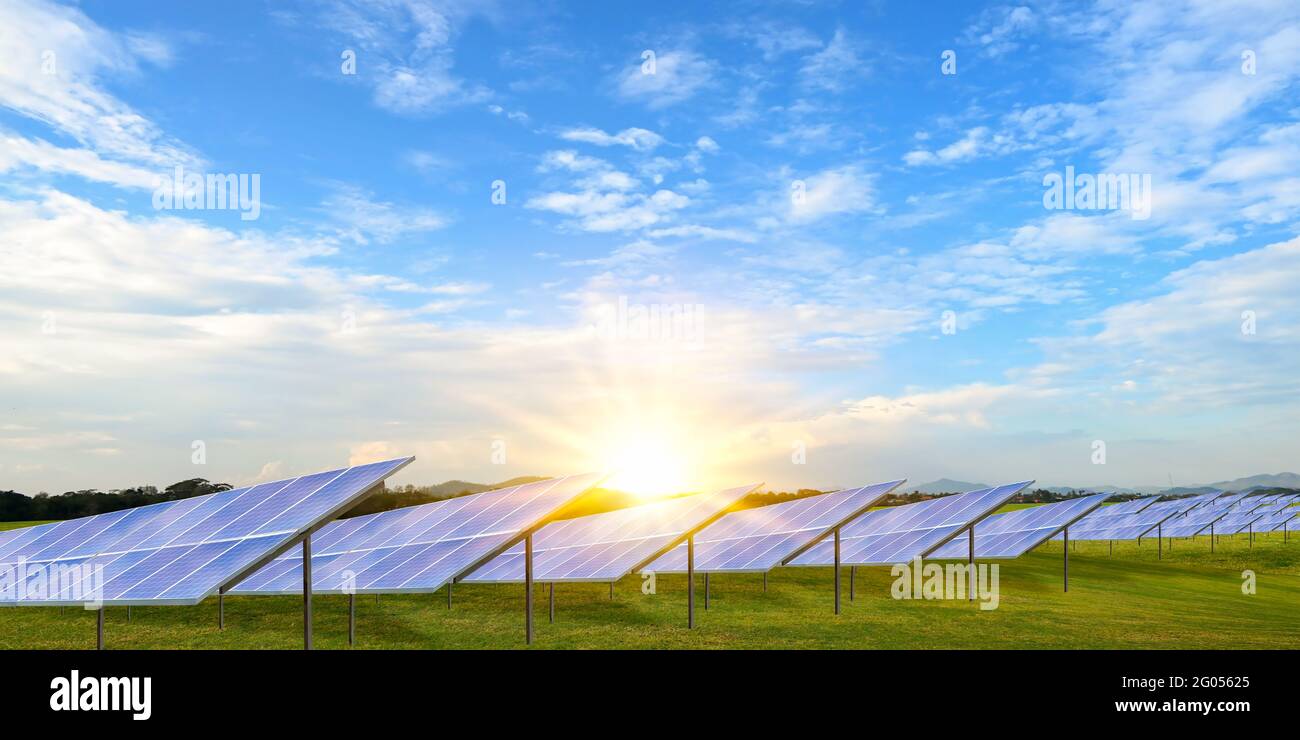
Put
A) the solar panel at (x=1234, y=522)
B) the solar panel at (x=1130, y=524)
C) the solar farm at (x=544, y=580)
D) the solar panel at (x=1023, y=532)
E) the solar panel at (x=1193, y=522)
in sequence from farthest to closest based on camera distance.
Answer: the solar panel at (x=1234, y=522) < the solar panel at (x=1193, y=522) < the solar panel at (x=1130, y=524) < the solar panel at (x=1023, y=532) < the solar farm at (x=544, y=580)

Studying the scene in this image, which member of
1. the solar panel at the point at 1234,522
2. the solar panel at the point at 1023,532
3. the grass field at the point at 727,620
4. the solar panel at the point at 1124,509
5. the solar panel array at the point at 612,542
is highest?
the solar panel array at the point at 612,542

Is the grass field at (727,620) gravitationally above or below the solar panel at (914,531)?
below

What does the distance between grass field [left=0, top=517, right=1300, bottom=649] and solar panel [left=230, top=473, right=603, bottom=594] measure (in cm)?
231

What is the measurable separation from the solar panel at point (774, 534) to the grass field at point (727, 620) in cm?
185

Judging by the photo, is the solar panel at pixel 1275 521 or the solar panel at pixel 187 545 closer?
the solar panel at pixel 187 545

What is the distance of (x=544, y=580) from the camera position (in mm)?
25078

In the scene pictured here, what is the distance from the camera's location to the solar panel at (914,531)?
33062 millimetres

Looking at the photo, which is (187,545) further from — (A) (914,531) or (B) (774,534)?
(A) (914,531)

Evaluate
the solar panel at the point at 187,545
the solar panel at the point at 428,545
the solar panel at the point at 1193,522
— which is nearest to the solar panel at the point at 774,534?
the solar panel at the point at 428,545

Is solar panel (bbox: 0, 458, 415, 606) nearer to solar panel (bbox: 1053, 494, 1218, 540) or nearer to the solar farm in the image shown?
the solar farm

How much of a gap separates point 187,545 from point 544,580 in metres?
9.50

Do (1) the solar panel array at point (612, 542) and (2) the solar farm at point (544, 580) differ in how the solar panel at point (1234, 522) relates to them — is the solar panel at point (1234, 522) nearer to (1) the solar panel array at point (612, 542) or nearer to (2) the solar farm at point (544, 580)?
(2) the solar farm at point (544, 580)
